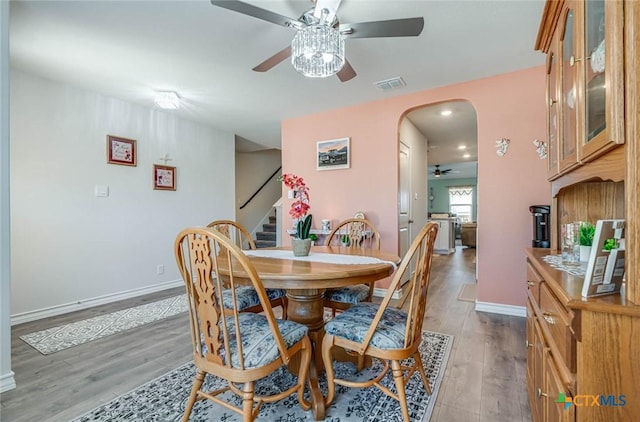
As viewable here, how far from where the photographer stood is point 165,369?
6.34 ft

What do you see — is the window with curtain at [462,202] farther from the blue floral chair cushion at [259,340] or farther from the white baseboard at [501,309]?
the blue floral chair cushion at [259,340]

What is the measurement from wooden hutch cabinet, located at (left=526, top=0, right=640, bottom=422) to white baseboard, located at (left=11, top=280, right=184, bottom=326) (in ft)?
13.1

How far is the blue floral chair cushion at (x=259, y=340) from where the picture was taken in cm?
120

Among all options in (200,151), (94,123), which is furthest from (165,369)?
(200,151)

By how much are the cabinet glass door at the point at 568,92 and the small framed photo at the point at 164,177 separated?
4201 millimetres

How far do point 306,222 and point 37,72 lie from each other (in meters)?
3.12

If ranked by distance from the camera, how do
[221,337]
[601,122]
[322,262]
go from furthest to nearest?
[322,262] < [221,337] < [601,122]

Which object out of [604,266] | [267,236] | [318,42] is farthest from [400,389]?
[267,236]

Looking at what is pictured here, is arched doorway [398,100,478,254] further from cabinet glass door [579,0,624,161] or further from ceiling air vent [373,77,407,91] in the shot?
cabinet glass door [579,0,624,161]

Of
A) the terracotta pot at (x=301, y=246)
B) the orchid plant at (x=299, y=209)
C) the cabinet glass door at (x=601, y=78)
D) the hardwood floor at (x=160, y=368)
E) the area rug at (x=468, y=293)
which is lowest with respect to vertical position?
the hardwood floor at (x=160, y=368)

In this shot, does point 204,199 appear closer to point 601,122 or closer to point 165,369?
point 165,369

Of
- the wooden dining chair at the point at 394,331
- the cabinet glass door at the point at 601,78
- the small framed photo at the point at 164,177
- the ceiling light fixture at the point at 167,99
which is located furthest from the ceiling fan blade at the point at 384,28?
the small framed photo at the point at 164,177

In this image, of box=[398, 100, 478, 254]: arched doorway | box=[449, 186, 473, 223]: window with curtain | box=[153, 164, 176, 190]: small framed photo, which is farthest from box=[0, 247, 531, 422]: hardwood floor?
box=[449, 186, 473, 223]: window with curtain

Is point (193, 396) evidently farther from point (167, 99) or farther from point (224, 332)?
point (167, 99)
